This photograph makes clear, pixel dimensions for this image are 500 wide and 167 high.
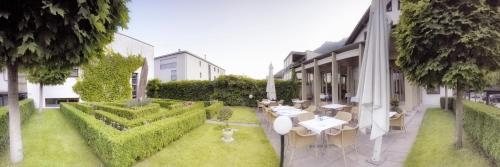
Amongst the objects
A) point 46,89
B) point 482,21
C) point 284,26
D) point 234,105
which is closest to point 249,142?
point 482,21

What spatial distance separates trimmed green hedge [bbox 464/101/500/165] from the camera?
187 inches

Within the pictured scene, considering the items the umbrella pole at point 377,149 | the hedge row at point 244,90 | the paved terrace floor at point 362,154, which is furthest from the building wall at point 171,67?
the umbrella pole at point 377,149

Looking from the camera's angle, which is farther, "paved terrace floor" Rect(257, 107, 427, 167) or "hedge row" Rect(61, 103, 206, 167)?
"paved terrace floor" Rect(257, 107, 427, 167)

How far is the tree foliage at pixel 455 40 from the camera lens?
17.1 ft

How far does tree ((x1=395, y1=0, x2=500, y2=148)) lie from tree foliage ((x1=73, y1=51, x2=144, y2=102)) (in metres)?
21.2

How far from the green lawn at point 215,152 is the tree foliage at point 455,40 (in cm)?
455

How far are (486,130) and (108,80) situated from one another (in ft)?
76.2

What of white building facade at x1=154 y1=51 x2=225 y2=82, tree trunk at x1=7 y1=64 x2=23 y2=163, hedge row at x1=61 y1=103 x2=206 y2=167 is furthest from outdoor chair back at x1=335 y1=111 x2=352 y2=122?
white building facade at x1=154 y1=51 x2=225 y2=82

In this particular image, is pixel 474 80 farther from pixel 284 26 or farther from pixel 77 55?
pixel 284 26

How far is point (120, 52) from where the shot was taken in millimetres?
21828

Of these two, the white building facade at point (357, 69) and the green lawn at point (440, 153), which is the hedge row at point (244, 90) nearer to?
the white building facade at point (357, 69)

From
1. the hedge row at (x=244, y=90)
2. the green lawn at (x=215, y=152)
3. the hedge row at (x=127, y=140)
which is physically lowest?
the green lawn at (x=215, y=152)

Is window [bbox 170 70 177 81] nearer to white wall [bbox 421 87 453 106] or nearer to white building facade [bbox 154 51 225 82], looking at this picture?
white building facade [bbox 154 51 225 82]

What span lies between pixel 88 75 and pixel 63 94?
2.31 m
